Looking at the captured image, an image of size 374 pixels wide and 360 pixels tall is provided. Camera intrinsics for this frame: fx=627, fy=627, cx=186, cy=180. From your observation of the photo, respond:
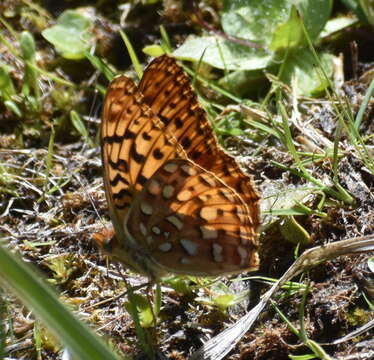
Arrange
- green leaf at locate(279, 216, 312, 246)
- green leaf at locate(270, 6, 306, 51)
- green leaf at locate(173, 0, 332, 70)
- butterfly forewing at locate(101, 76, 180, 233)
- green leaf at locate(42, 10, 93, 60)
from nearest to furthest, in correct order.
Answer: butterfly forewing at locate(101, 76, 180, 233), green leaf at locate(279, 216, 312, 246), green leaf at locate(270, 6, 306, 51), green leaf at locate(173, 0, 332, 70), green leaf at locate(42, 10, 93, 60)

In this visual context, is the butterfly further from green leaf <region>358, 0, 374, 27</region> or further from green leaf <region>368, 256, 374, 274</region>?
green leaf <region>358, 0, 374, 27</region>

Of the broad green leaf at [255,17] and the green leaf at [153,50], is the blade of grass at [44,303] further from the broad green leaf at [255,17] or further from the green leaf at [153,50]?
the broad green leaf at [255,17]

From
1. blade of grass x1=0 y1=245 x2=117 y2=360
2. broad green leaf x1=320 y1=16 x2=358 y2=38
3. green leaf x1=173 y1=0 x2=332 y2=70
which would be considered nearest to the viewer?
blade of grass x1=0 y1=245 x2=117 y2=360

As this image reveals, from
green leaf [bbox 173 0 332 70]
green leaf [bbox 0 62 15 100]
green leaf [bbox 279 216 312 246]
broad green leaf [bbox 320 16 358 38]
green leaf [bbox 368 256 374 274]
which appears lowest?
green leaf [bbox 368 256 374 274]

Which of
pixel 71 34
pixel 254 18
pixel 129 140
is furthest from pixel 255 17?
pixel 129 140

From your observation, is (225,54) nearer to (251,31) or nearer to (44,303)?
(251,31)

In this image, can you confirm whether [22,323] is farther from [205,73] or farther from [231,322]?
[205,73]

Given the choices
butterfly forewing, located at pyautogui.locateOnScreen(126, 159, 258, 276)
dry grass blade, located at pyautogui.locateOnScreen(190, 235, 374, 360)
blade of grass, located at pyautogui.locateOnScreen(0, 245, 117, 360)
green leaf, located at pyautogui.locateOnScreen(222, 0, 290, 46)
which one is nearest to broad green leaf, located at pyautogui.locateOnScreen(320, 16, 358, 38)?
green leaf, located at pyautogui.locateOnScreen(222, 0, 290, 46)

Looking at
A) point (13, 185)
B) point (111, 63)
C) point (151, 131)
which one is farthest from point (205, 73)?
point (151, 131)

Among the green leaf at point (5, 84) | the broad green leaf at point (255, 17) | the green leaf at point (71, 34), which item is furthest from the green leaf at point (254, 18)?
the green leaf at point (5, 84)
